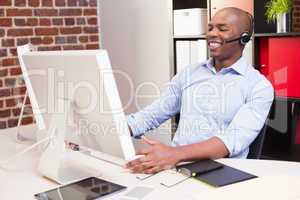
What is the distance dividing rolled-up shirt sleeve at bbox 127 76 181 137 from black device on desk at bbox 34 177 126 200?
717 mm

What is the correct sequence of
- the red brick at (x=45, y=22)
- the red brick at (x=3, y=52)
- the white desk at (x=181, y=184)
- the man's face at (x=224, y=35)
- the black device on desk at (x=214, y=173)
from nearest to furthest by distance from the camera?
the white desk at (x=181, y=184), the black device on desk at (x=214, y=173), the man's face at (x=224, y=35), the red brick at (x=3, y=52), the red brick at (x=45, y=22)

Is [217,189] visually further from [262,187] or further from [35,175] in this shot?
[35,175]

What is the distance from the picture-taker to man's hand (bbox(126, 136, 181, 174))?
1.42m

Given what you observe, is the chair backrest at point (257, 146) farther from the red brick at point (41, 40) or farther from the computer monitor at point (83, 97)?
the red brick at point (41, 40)

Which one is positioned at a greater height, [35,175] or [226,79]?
[226,79]

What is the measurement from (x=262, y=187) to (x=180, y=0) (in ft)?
7.09

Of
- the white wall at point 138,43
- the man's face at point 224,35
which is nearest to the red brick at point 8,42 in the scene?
the white wall at point 138,43

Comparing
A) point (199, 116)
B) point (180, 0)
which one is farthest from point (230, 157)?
point (180, 0)

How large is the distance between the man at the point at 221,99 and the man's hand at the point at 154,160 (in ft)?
0.89

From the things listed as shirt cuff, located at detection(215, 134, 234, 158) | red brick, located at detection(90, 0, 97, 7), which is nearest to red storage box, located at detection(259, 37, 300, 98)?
shirt cuff, located at detection(215, 134, 234, 158)

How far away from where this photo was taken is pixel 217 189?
1.22 metres

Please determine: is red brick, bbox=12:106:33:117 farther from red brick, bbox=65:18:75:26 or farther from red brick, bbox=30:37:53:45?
red brick, bbox=65:18:75:26

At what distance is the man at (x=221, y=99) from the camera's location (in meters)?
1.76

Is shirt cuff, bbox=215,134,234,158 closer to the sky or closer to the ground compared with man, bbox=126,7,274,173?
closer to the ground
